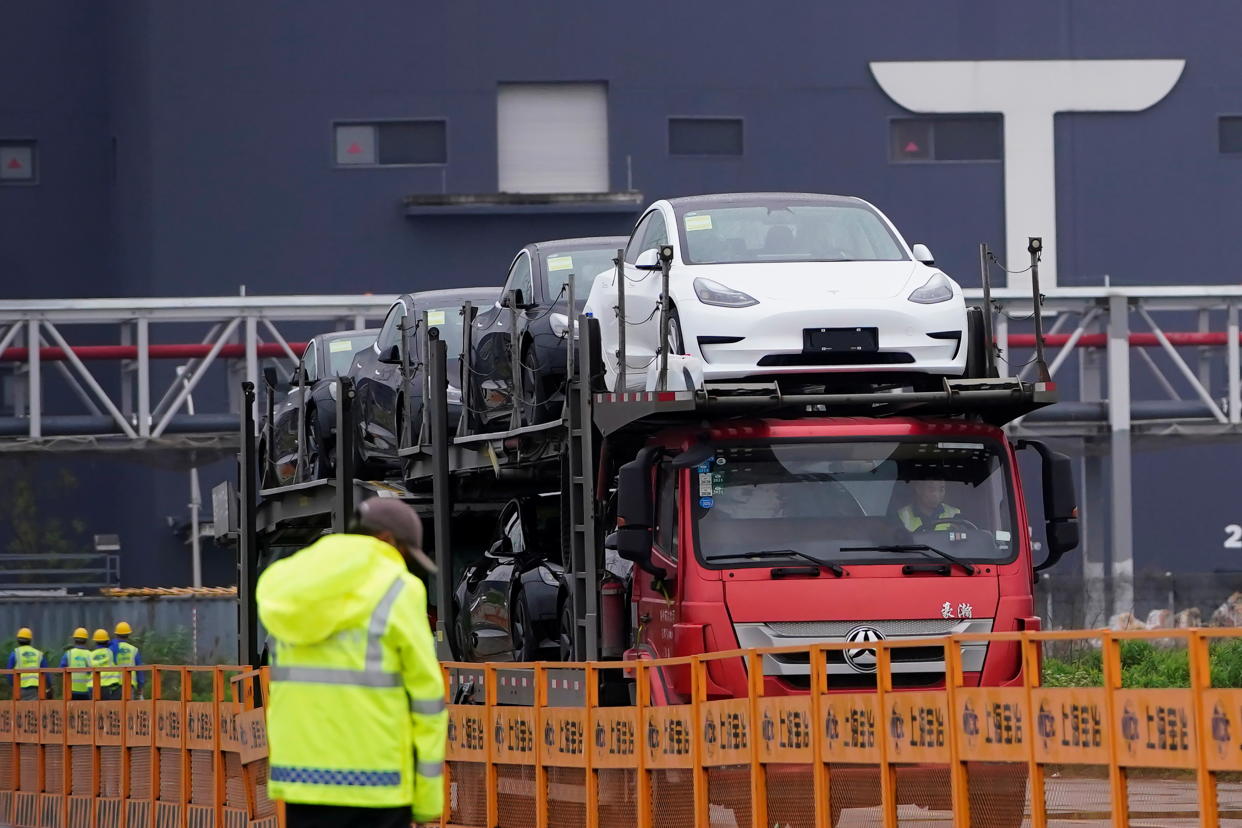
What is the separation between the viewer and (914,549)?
1309 centimetres

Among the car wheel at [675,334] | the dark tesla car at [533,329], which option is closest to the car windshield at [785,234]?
the car wheel at [675,334]

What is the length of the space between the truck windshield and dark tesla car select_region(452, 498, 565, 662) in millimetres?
2247

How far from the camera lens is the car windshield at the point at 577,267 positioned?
1591cm

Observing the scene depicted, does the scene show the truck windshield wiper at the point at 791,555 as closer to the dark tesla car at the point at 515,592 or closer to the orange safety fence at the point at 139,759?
the dark tesla car at the point at 515,592

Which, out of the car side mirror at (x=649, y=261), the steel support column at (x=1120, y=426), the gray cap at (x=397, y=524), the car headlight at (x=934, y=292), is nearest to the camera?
the gray cap at (x=397, y=524)

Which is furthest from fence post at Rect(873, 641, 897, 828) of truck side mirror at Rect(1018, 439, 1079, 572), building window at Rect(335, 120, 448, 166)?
building window at Rect(335, 120, 448, 166)

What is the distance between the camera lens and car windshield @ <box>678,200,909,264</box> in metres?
14.2

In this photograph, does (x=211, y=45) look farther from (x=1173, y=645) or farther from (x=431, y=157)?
(x=1173, y=645)

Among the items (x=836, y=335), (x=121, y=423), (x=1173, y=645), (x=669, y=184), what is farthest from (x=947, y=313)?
(x=669, y=184)

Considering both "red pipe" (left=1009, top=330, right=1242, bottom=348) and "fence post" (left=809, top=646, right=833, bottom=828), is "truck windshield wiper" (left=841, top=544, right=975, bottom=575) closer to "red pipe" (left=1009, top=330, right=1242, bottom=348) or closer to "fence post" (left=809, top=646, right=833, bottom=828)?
"fence post" (left=809, top=646, right=833, bottom=828)

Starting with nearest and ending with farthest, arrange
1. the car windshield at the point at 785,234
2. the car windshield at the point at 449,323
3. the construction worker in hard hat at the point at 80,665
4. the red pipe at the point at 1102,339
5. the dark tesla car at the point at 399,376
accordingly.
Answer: the car windshield at the point at 785,234 < the dark tesla car at the point at 399,376 < the car windshield at the point at 449,323 < the construction worker in hard hat at the point at 80,665 < the red pipe at the point at 1102,339

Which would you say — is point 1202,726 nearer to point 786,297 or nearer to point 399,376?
point 786,297

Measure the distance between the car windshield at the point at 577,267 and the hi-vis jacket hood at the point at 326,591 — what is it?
9.02m

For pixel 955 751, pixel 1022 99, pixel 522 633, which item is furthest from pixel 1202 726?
pixel 1022 99
